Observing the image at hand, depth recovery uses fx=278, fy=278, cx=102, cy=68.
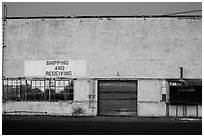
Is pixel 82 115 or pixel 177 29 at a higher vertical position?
pixel 177 29

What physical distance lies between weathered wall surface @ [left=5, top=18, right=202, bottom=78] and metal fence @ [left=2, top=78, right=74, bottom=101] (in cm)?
64

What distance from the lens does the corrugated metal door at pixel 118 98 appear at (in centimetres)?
1648

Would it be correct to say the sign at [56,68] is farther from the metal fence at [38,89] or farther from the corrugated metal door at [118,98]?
the corrugated metal door at [118,98]

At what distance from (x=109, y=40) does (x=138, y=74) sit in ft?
8.65

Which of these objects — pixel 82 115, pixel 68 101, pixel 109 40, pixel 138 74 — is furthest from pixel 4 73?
pixel 138 74

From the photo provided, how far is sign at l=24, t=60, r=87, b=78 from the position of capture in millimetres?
16438

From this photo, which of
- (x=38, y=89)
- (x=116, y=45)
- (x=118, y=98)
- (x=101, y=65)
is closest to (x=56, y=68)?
(x=38, y=89)

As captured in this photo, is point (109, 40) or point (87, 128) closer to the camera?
point (87, 128)

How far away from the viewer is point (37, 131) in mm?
11203

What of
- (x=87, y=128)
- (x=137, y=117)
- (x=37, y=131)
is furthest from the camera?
(x=137, y=117)

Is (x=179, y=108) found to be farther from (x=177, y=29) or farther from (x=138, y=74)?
(x=177, y=29)

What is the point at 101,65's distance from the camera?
16391 millimetres

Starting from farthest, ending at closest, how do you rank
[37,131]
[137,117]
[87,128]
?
[137,117] < [87,128] < [37,131]

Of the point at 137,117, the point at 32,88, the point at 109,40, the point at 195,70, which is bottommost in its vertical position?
the point at 137,117
